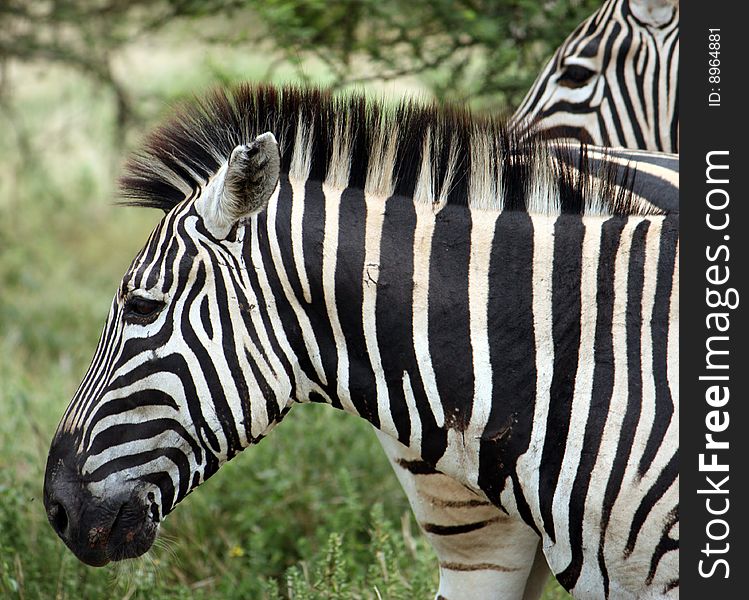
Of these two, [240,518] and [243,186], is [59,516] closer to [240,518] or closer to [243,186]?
[243,186]

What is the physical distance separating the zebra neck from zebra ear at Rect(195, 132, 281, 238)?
7 cm

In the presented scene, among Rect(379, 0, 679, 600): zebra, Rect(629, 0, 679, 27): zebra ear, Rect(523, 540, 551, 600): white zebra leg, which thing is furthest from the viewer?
Rect(629, 0, 679, 27): zebra ear

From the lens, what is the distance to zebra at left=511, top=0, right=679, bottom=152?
14.9 feet

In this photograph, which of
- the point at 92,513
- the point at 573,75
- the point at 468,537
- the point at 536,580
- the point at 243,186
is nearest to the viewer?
the point at 243,186

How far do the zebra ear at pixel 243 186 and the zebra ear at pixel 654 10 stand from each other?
2817 mm

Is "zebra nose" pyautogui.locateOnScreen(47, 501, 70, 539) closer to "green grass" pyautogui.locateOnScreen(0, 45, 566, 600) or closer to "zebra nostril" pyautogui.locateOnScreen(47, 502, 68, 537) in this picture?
"zebra nostril" pyautogui.locateOnScreen(47, 502, 68, 537)

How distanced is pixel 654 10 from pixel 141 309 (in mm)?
3256

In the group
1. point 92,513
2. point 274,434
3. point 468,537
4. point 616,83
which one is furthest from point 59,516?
point 616,83

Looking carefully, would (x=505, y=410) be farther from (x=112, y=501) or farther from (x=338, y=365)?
(x=112, y=501)

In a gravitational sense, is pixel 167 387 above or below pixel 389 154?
below

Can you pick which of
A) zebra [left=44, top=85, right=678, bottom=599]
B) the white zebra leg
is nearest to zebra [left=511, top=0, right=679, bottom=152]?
zebra [left=44, top=85, right=678, bottom=599]

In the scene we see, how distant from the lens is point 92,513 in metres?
2.65

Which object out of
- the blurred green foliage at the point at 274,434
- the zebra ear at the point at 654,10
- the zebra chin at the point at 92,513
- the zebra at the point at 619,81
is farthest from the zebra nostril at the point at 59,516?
the zebra ear at the point at 654,10
